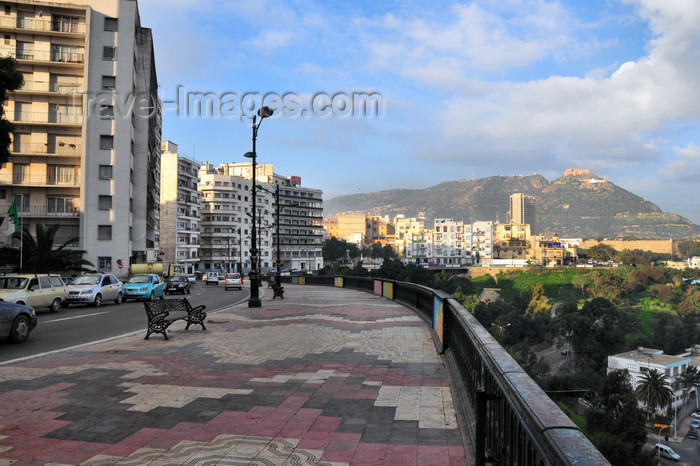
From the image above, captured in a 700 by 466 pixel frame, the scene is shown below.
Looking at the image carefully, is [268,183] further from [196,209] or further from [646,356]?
[646,356]

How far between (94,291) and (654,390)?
63.0 metres

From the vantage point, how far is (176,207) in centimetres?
8512

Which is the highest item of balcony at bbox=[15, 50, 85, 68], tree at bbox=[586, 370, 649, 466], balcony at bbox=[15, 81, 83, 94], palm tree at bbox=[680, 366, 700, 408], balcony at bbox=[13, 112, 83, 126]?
balcony at bbox=[15, 50, 85, 68]

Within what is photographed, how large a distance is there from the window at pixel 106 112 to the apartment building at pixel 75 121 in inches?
3.4

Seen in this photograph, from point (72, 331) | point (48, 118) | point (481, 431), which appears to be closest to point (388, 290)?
point (72, 331)

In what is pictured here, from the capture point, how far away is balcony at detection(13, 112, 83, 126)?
41.2 metres

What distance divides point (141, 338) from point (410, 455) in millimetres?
8473

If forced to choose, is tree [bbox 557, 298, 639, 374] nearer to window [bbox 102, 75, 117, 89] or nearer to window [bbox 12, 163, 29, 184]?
window [bbox 102, 75, 117, 89]

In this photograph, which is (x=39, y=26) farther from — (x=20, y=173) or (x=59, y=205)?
(x=59, y=205)

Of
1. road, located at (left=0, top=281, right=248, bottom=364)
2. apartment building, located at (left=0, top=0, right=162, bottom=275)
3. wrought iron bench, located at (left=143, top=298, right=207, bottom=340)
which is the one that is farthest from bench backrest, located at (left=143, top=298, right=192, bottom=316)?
apartment building, located at (left=0, top=0, right=162, bottom=275)

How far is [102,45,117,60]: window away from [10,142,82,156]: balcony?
823 cm

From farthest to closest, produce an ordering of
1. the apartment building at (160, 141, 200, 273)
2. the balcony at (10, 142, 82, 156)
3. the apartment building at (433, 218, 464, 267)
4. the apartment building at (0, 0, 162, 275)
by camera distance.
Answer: the apartment building at (433, 218, 464, 267), the apartment building at (160, 141, 200, 273), the apartment building at (0, 0, 162, 275), the balcony at (10, 142, 82, 156)

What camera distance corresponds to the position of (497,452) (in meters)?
3.05

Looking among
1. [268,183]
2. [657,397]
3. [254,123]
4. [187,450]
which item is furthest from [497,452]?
[268,183]
